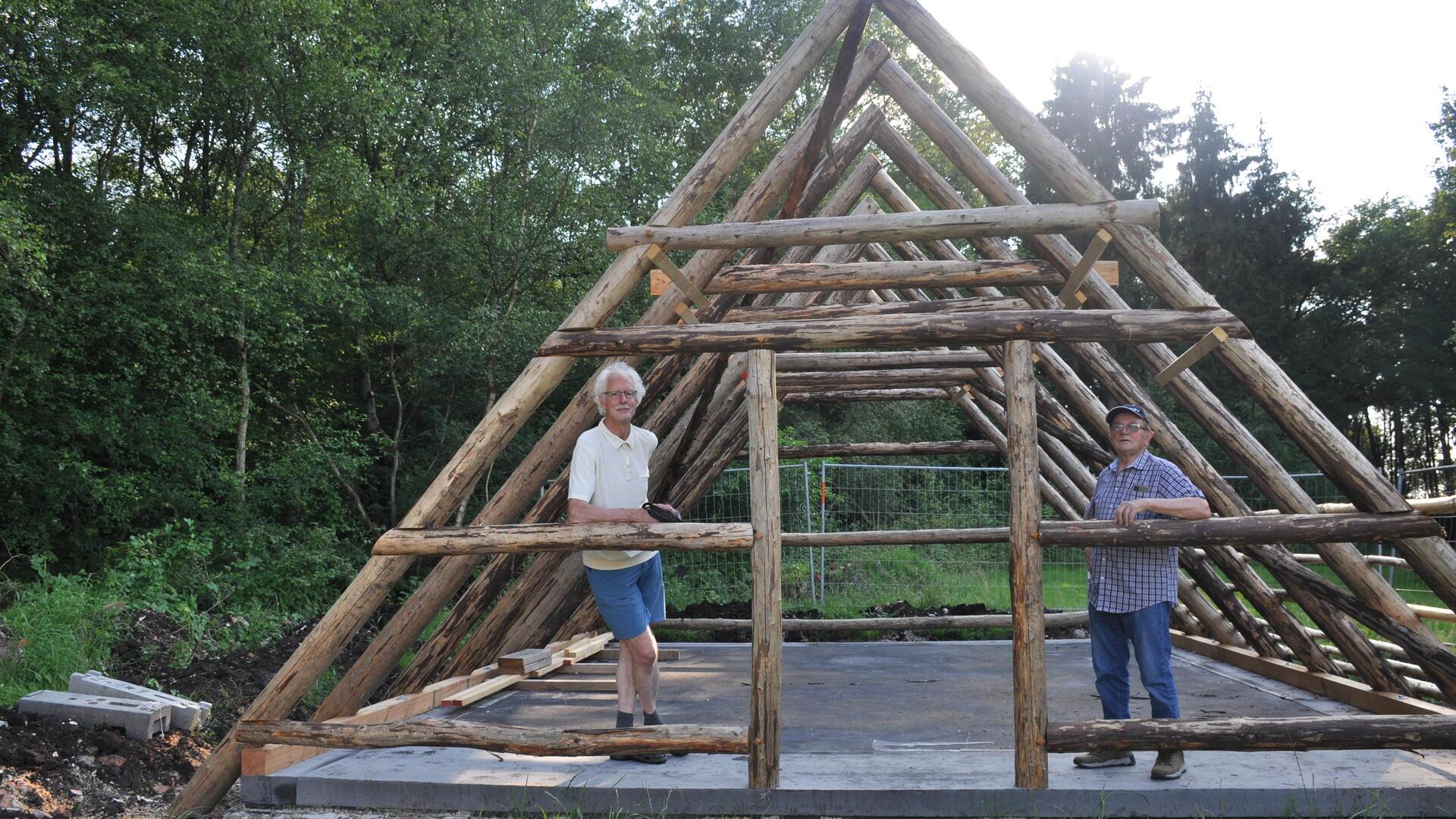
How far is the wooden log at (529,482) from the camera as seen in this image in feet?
14.6

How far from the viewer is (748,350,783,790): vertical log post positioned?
3674mm

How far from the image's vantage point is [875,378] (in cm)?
859

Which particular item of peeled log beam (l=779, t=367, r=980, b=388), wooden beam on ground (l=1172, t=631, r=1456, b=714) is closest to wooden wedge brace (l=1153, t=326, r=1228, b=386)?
wooden beam on ground (l=1172, t=631, r=1456, b=714)

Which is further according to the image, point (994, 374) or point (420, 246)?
point (420, 246)

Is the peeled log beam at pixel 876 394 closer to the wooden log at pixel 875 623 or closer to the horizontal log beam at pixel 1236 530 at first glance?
the wooden log at pixel 875 623

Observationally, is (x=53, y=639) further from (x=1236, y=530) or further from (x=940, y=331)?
(x=1236, y=530)

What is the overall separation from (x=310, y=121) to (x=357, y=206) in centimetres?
111

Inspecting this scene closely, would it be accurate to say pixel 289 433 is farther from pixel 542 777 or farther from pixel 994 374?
pixel 542 777

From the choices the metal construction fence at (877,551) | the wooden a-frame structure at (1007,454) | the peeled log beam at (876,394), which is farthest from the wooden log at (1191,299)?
→ the metal construction fence at (877,551)

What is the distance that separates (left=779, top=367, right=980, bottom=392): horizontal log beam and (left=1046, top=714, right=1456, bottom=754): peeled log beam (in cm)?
474

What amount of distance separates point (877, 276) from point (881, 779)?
2462 mm

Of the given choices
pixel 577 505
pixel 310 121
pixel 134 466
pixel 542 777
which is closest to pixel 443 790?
pixel 542 777

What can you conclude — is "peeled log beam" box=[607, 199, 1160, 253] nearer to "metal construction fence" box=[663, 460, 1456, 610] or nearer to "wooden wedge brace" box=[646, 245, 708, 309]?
"wooden wedge brace" box=[646, 245, 708, 309]

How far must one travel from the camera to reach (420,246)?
47.2ft
